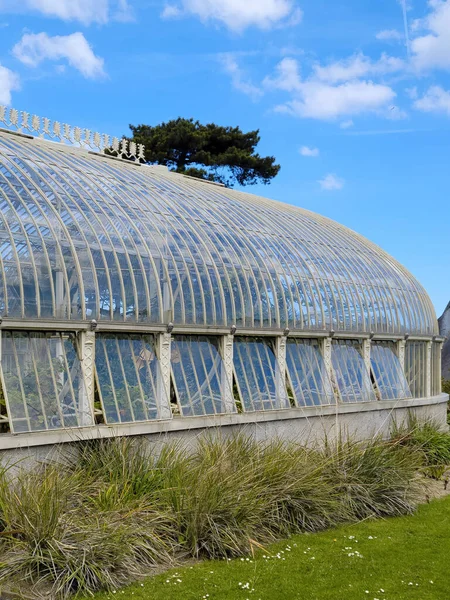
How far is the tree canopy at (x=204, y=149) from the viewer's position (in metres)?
44.1

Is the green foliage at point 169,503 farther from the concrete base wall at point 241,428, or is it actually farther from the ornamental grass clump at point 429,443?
the ornamental grass clump at point 429,443

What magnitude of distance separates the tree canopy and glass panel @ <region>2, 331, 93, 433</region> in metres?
28.8

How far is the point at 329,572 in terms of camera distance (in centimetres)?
1200

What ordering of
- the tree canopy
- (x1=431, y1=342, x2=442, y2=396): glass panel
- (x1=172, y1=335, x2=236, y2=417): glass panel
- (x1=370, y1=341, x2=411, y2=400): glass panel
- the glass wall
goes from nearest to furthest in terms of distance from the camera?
the glass wall
(x1=172, y1=335, x2=236, y2=417): glass panel
(x1=370, y1=341, x2=411, y2=400): glass panel
(x1=431, y1=342, x2=442, y2=396): glass panel
the tree canopy

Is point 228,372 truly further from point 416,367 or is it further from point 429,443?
point 416,367

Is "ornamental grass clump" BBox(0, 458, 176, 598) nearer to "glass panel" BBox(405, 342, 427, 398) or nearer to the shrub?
the shrub

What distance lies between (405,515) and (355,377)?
7296 mm

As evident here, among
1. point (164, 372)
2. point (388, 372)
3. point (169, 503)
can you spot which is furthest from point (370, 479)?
point (388, 372)

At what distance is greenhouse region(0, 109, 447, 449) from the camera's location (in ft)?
49.1

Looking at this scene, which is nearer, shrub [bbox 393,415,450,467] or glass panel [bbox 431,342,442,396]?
shrub [bbox 393,415,450,467]

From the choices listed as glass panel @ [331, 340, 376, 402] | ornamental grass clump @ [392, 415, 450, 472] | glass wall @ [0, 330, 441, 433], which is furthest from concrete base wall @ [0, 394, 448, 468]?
ornamental grass clump @ [392, 415, 450, 472]

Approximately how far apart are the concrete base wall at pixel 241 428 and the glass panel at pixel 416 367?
50 cm

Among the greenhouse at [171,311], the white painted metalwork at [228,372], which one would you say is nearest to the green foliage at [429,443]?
the greenhouse at [171,311]

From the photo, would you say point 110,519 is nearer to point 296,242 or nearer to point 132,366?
→ point 132,366
